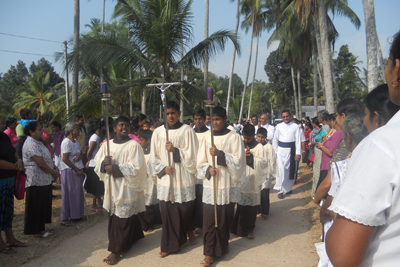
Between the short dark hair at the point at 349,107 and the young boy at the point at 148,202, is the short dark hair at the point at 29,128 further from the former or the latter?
the short dark hair at the point at 349,107

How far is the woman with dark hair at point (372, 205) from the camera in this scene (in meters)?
0.98

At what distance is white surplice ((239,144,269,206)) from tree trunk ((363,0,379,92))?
349 cm

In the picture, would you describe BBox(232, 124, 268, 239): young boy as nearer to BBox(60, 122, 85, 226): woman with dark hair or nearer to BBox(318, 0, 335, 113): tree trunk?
BBox(60, 122, 85, 226): woman with dark hair

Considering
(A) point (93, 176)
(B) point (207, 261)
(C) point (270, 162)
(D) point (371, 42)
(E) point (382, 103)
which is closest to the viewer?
(E) point (382, 103)

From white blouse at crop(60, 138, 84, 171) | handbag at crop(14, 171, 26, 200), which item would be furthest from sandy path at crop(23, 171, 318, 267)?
white blouse at crop(60, 138, 84, 171)

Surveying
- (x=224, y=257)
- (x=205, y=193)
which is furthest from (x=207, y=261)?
(x=205, y=193)

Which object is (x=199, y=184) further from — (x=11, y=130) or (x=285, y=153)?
(x=11, y=130)

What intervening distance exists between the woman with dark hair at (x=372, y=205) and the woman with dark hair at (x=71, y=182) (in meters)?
5.60

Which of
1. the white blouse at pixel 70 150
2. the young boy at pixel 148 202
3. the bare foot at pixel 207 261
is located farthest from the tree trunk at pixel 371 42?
the white blouse at pixel 70 150

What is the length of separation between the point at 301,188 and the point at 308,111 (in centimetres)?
2815

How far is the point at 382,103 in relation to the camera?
73.4 inches

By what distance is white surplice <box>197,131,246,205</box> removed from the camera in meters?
4.34

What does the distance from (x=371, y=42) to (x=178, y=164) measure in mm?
5691

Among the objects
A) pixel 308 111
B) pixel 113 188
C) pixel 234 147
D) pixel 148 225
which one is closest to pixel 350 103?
pixel 234 147
